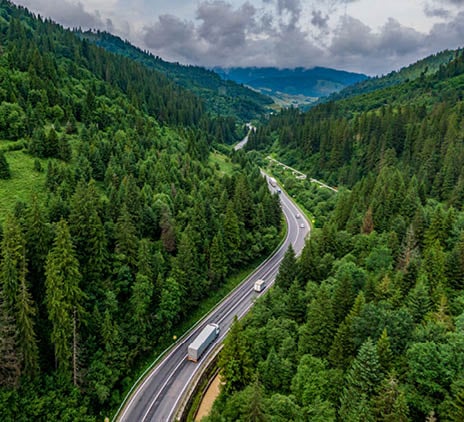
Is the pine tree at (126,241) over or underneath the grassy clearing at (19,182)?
underneath

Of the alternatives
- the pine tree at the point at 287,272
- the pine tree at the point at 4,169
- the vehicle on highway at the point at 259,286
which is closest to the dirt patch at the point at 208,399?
the pine tree at the point at 287,272

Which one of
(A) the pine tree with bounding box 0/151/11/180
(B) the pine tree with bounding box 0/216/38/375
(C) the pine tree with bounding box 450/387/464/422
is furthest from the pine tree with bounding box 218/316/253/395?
(A) the pine tree with bounding box 0/151/11/180

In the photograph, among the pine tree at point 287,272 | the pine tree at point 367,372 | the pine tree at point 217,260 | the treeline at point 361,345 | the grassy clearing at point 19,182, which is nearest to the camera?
the treeline at point 361,345

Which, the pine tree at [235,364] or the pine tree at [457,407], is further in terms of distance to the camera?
the pine tree at [235,364]

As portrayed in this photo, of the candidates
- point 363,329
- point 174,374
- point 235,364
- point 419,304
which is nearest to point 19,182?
point 174,374

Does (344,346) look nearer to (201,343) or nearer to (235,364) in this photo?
(235,364)

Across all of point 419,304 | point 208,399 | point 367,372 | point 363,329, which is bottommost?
point 208,399

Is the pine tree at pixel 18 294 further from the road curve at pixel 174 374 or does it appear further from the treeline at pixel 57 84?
the treeline at pixel 57 84
